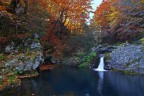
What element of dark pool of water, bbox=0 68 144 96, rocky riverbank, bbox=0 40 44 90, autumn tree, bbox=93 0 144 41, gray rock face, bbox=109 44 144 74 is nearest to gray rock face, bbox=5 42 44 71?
rocky riverbank, bbox=0 40 44 90

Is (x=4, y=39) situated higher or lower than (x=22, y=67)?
higher

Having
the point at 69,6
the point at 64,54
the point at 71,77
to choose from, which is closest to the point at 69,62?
the point at 64,54

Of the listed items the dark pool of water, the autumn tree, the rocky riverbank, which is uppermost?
the autumn tree

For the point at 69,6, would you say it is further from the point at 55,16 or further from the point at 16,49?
the point at 16,49

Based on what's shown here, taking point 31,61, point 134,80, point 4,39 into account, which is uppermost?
point 4,39

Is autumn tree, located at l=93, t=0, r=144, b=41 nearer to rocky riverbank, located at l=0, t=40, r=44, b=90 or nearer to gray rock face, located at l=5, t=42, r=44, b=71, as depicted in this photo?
gray rock face, located at l=5, t=42, r=44, b=71

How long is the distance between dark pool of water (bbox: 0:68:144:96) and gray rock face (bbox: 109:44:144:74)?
124 inches

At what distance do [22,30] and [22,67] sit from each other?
4.81m

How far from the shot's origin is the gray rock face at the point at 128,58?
1080 inches

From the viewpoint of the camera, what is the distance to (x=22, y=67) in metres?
23.4

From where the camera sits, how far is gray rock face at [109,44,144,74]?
27.4 m

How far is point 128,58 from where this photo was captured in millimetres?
29078

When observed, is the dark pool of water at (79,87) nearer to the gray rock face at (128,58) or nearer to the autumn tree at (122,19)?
the gray rock face at (128,58)

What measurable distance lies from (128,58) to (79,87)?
36.7ft
